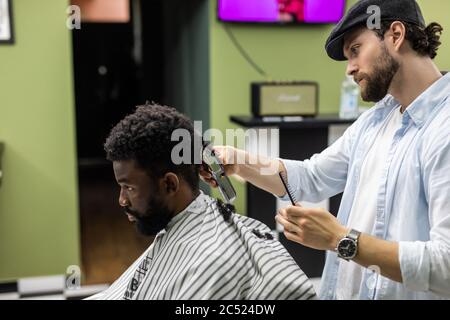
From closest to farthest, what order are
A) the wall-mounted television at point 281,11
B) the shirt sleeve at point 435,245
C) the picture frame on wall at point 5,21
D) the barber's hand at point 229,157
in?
the shirt sleeve at point 435,245, the barber's hand at point 229,157, the picture frame on wall at point 5,21, the wall-mounted television at point 281,11

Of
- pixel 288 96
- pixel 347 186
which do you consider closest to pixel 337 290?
pixel 347 186

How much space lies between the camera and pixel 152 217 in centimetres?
124

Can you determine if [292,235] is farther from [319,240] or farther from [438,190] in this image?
[438,190]

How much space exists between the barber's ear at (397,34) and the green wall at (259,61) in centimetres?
190

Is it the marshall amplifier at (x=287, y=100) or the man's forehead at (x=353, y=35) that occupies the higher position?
the man's forehead at (x=353, y=35)

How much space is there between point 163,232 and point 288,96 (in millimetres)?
1540

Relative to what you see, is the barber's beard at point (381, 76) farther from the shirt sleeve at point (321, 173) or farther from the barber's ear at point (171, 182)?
the barber's ear at point (171, 182)

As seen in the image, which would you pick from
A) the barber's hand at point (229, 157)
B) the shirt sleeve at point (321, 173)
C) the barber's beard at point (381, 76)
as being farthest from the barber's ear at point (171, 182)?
the barber's beard at point (381, 76)

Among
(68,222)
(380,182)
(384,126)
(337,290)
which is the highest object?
(384,126)

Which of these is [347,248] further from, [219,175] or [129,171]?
[129,171]

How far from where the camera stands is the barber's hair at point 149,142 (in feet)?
3.89

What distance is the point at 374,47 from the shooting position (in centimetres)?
120

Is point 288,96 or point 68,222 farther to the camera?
point 68,222

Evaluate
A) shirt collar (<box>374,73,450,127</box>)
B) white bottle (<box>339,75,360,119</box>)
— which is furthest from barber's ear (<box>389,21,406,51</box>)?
white bottle (<box>339,75,360,119</box>)
